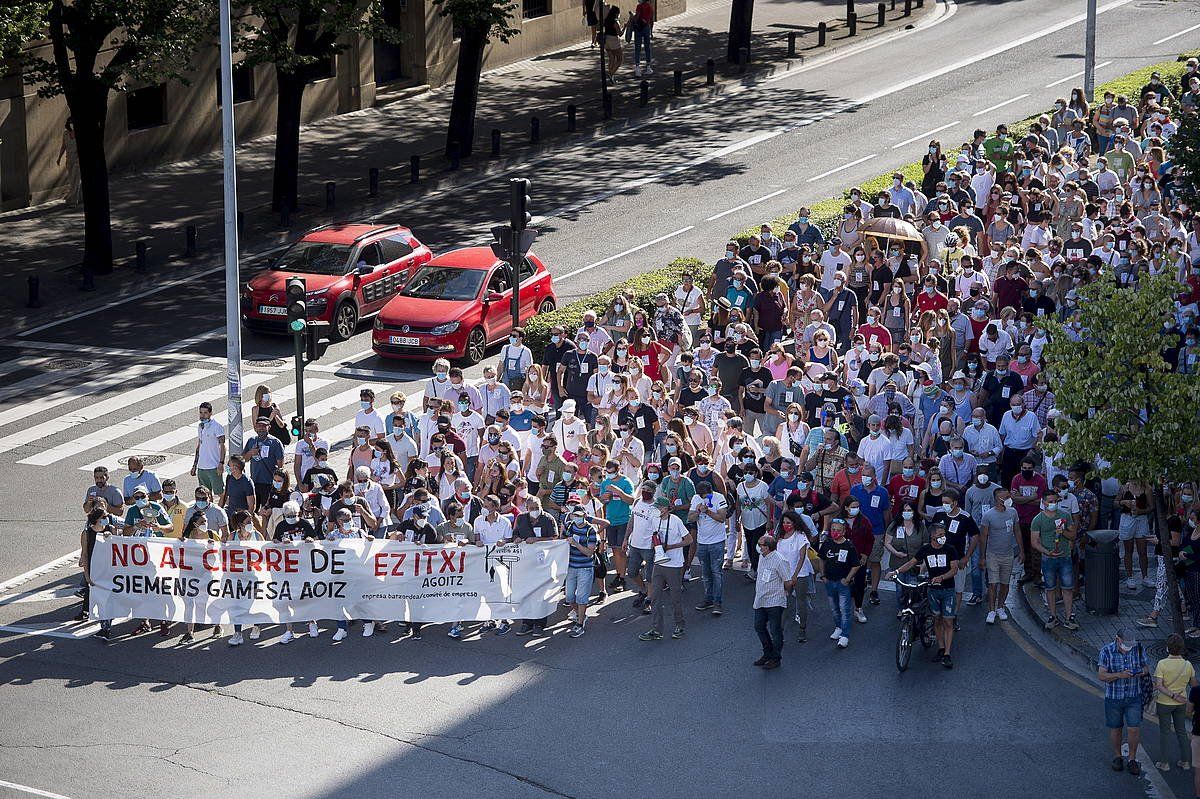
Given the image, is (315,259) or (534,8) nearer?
(315,259)

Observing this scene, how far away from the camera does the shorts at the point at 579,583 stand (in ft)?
61.1

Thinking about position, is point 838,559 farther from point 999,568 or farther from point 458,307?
point 458,307

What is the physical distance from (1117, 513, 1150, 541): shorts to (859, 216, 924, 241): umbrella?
8.39 m

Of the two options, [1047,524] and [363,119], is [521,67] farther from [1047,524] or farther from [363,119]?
[1047,524]

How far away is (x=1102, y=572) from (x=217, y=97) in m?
27.8

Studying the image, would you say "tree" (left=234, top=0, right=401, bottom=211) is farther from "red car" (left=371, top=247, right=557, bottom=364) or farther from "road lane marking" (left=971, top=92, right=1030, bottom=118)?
"road lane marking" (left=971, top=92, right=1030, bottom=118)

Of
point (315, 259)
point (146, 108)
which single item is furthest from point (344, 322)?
point (146, 108)

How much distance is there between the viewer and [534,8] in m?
49.9

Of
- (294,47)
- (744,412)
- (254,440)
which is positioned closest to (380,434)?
(254,440)

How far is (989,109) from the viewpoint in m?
42.1

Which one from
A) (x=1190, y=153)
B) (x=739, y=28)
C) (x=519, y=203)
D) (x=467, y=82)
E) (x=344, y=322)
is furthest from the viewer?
(x=739, y=28)

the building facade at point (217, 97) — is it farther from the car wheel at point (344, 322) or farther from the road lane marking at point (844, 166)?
the road lane marking at point (844, 166)

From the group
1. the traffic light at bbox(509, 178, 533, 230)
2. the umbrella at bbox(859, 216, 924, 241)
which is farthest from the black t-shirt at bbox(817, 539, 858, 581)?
the umbrella at bbox(859, 216, 924, 241)

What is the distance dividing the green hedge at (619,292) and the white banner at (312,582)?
25.2 feet
